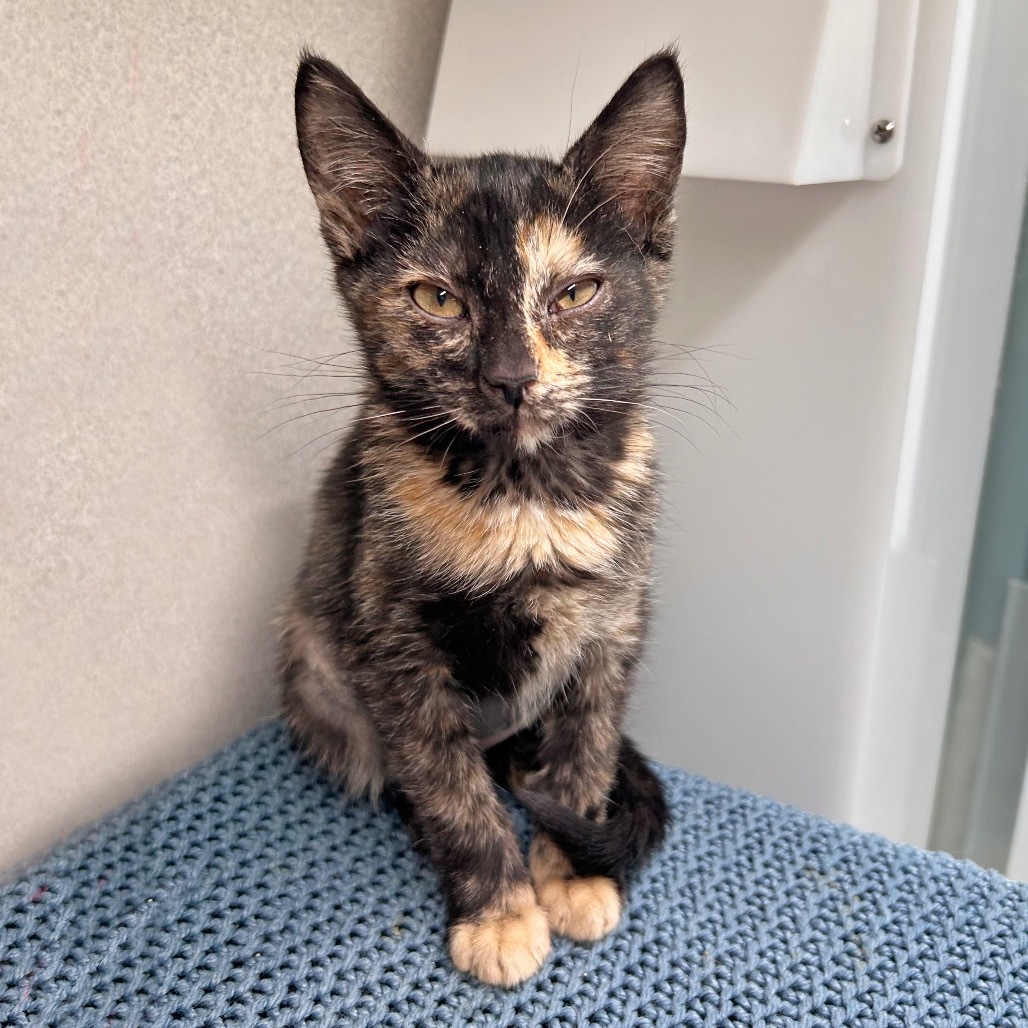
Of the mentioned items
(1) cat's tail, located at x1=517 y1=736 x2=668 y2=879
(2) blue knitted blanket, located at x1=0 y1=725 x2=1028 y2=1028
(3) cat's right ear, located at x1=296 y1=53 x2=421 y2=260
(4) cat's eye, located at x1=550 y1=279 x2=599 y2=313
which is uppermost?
(3) cat's right ear, located at x1=296 y1=53 x2=421 y2=260

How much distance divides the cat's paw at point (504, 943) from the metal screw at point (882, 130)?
80 centimetres

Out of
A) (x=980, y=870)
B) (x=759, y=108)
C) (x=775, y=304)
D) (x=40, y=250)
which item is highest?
(x=759, y=108)

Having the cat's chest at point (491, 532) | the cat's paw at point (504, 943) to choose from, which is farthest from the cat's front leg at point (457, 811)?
the cat's chest at point (491, 532)

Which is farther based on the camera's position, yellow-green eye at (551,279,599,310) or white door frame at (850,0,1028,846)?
white door frame at (850,0,1028,846)

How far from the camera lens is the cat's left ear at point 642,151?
0.82 metres

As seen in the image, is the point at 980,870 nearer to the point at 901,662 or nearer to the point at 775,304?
the point at 901,662

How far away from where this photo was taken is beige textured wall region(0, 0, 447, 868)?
3.06 ft

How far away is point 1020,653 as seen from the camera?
125 cm

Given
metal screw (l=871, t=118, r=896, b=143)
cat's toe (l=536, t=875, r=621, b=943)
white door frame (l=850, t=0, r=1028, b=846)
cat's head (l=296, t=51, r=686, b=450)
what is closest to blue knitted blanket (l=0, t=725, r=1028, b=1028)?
cat's toe (l=536, t=875, r=621, b=943)

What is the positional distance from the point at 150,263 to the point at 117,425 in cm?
17

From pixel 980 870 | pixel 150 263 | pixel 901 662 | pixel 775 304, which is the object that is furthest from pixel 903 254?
pixel 150 263

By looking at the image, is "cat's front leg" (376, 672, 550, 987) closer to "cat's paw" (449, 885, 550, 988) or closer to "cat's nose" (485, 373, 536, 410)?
"cat's paw" (449, 885, 550, 988)

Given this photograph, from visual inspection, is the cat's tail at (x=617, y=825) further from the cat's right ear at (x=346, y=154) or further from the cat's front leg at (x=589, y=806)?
the cat's right ear at (x=346, y=154)

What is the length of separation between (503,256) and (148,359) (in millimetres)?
444
